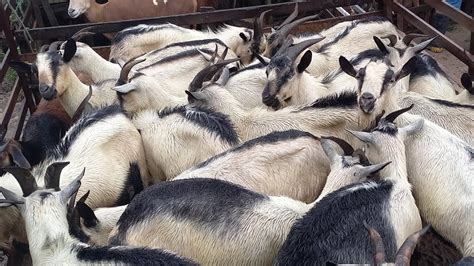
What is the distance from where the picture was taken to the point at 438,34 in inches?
237

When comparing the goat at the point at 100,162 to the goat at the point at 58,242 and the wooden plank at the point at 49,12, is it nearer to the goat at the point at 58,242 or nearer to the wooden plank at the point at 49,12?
the goat at the point at 58,242

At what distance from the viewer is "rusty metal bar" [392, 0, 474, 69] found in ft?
18.2

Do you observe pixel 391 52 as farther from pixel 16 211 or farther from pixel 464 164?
pixel 16 211

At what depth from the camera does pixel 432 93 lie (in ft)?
17.5

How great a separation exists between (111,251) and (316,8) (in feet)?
15.7

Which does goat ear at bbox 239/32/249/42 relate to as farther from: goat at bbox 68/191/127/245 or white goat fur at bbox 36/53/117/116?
goat at bbox 68/191/127/245

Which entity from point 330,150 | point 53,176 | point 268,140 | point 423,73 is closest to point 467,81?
point 423,73

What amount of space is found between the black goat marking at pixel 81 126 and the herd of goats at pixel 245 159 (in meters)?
0.01

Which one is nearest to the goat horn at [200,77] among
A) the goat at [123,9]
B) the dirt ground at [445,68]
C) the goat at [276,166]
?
the goat at [276,166]

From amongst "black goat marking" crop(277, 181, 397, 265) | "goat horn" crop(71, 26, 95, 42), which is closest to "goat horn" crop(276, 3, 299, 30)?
"goat horn" crop(71, 26, 95, 42)

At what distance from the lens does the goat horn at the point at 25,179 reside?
3.65 metres

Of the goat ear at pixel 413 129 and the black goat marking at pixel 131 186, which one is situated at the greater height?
the goat ear at pixel 413 129

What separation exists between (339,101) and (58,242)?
239cm

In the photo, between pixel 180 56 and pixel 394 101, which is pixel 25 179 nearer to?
pixel 180 56
